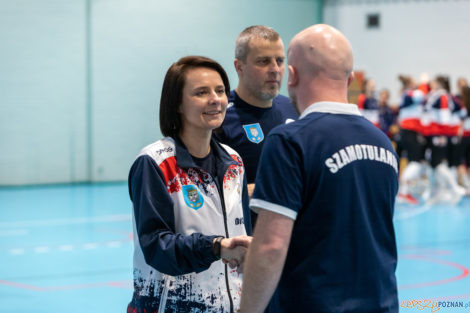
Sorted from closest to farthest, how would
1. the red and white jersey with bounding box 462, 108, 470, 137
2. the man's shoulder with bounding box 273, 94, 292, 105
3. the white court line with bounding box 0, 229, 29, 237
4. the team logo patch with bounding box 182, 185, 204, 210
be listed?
the team logo patch with bounding box 182, 185, 204, 210
the man's shoulder with bounding box 273, 94, 292, 105
the white court line with bounding box 0, 229, 29, 237
the red and white jersey with bounding box 462, 108, 470, 137

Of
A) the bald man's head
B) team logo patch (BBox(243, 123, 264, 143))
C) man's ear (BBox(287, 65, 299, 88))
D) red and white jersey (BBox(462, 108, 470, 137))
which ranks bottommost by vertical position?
red and white jersey (BBox(462, 108, 470, 137))

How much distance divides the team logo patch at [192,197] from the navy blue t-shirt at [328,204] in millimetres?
490

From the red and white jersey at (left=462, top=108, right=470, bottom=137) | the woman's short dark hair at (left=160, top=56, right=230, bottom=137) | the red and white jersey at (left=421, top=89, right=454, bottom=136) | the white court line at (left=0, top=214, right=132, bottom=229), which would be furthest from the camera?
the red and white jersey at (left=462, top=108, right=470, bottom=137)

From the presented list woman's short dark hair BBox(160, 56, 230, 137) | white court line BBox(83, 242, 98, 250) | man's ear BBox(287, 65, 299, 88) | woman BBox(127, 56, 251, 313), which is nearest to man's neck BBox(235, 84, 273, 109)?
woman BBox(127, 56, 251, 313)

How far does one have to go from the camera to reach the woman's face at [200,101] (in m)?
2.79

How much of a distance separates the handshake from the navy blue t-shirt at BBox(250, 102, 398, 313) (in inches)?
9.1

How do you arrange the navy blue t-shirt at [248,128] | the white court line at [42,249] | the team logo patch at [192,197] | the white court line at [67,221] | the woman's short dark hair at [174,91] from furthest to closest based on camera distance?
1. the white court line at [67,221]
2. the white court line at [42,249]
3. the navy blue t-shirt at [248,128]
4. the woman's short dark hair at [174,91]
5. the team logo patch at [192,197]

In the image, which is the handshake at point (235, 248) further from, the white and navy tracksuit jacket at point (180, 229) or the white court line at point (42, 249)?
the white court line at point (42, 249)

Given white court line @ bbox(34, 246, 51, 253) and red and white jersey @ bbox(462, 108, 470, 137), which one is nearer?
white court line @ bbox(34, 246, 51, 253)

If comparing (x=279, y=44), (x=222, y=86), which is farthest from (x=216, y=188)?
(x=279, y=44)

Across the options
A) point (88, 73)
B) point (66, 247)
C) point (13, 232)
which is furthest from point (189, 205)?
point (88, 73)

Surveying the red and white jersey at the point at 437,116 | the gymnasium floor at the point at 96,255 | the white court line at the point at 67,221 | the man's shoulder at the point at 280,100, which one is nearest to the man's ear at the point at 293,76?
the man's shoulder at the point at 280,100

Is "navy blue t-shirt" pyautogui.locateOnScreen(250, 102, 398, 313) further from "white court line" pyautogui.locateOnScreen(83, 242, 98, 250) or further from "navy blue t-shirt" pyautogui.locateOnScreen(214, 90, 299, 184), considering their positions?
"white court line" pyautogui.locateOnScreen(83, 242, 98, 250)

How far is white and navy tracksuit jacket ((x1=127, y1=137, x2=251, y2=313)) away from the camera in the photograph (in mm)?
2514
